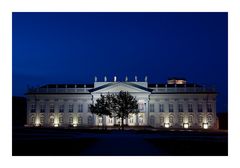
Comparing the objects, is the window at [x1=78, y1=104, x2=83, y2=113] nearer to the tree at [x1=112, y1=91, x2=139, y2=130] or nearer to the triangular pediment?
the triangular pediment

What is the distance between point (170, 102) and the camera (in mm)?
90438

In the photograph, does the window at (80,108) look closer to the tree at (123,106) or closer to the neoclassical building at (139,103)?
the neoclassical building at (139,103)

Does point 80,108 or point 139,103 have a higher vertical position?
point 139,103

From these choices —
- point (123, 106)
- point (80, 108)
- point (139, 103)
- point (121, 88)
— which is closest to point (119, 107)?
point (123, 106)

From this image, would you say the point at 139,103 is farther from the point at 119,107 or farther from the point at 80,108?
the point at 119,107

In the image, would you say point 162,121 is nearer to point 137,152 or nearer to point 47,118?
point 47,118

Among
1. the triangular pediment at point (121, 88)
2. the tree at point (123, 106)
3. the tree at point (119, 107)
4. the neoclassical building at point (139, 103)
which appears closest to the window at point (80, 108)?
the neoclassical building at point (139, 103)

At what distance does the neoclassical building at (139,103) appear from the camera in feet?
289

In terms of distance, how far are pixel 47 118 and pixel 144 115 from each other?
794 inches

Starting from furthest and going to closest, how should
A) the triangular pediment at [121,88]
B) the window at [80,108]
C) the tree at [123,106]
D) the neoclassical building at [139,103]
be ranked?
the window at [80,108], the neoclassical building at [139,103], the triangular pediment at [121,88], the tree at [123,106]

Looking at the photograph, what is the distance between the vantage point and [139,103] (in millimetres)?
88500

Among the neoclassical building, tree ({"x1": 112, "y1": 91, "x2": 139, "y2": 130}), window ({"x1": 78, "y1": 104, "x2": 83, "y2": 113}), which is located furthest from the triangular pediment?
tree ({"x1": 112, "y1": 91, "x2": 139, "y2": 130})
